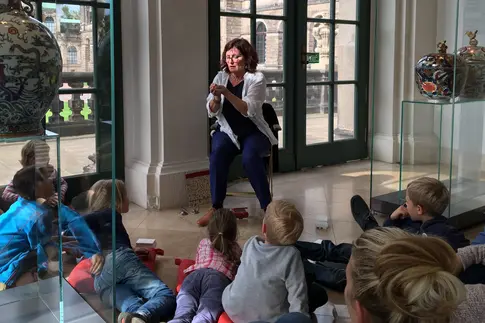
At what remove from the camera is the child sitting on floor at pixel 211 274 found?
223 centimetres

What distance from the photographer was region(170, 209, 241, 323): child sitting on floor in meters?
2.23

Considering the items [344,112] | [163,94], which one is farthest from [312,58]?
[163,94]

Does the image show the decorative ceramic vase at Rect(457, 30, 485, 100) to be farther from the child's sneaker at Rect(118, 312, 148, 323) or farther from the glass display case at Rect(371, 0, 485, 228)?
the child's sneaker at Rect(118, 312, 148, 323)

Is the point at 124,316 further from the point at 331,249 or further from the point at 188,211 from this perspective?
the point at 188,211

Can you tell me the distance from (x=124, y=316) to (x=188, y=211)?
200 centimetres

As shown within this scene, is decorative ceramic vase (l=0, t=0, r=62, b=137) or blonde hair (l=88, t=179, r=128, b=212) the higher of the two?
decorative ceramic vase (l=0, t=0, r=62, b=137)

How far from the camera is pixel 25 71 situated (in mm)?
1534

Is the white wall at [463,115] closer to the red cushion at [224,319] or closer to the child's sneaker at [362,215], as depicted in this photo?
the child's sneaker at [362,215]

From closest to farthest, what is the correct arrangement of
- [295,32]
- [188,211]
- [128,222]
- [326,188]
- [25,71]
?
[25,71]
[128,222]
[188,211]
[326,188]
[295,32]

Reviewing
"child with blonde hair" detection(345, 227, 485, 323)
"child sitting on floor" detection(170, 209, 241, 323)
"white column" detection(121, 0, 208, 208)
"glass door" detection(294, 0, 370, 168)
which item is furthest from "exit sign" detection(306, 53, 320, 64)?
"child with blonde hair" detection(345, 227, 485, 323)

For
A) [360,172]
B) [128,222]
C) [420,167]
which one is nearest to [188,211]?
[128,222]

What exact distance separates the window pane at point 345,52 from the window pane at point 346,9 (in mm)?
83

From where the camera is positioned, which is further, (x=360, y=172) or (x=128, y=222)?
(x=360, y=172)

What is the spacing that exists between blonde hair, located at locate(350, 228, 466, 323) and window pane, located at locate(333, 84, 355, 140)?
4.60m
